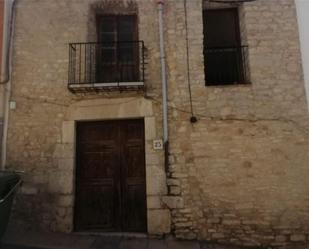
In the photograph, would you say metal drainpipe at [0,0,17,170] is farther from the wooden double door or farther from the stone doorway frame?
the wooden double door

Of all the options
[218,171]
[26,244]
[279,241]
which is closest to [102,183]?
[26,244]

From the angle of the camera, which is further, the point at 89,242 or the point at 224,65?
the point at 224,65

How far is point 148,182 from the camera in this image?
5043mm

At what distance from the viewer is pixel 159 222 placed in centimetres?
490

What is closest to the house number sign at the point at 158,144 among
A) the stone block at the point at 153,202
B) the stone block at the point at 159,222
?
the stone block at the point at 153,202

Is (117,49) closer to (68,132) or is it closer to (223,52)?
(68,132)

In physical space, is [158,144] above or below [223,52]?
below

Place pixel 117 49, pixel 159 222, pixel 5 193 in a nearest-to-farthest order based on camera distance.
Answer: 1. pixel 5 193
2. pixel 159 222
3. pixel 117 49

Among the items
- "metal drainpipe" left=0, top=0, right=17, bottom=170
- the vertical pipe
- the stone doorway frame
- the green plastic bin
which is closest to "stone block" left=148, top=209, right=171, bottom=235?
the stone doorway frame

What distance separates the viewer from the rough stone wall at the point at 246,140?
4828 mm

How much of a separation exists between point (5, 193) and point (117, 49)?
3.19 m

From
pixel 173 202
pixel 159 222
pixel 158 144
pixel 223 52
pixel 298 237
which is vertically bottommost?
pixel 298 237

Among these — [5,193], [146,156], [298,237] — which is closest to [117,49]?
[146,156]

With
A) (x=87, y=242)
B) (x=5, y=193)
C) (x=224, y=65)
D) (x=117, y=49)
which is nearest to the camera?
→ (x=5, y=193)
